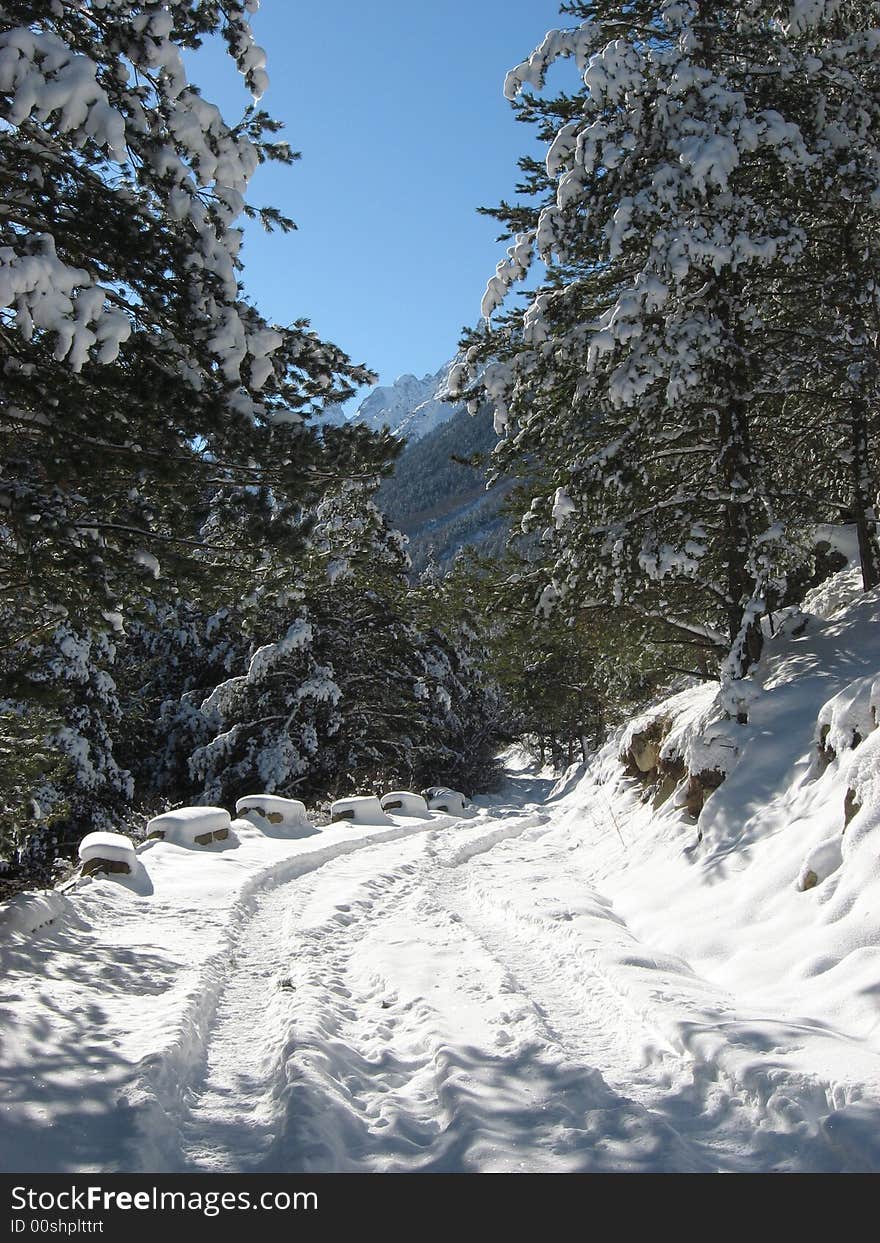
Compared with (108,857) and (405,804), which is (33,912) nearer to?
(108,857)

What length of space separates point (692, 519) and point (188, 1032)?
25.4 feet

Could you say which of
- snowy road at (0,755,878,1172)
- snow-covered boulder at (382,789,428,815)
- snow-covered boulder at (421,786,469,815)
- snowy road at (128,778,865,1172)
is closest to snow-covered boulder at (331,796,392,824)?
snow-covered boulder at (382,789,428,815)

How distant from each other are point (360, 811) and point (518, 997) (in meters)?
12.4

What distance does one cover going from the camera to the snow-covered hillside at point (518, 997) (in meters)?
3.47

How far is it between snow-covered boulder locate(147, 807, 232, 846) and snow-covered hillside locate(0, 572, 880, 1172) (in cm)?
163

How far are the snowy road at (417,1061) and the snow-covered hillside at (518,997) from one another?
0.06 ft

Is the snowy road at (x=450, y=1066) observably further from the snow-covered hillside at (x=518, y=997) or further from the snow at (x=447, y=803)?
the snow at (x=447, y=803)

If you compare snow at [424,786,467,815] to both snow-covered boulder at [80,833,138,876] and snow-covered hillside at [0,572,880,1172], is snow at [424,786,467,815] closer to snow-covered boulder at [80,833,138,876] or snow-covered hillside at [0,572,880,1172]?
snow-covered hillside at [0,572,880,1172]

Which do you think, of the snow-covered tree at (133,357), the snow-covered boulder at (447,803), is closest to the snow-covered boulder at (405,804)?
the snow-covered boulder at (447,803)

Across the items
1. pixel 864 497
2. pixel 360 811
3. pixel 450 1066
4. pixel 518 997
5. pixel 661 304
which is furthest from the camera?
pixel 360 811

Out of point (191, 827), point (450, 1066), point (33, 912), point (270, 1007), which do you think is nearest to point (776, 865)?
point (450, 1066)

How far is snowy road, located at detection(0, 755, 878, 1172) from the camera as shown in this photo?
338 cm

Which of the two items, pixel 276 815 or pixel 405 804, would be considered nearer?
pixel 276 815

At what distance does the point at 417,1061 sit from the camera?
14.6ft
